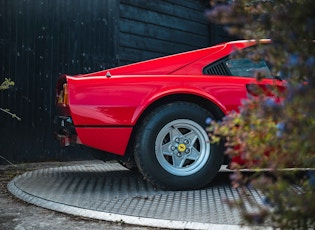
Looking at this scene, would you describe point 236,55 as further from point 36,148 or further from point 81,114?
point 36,148

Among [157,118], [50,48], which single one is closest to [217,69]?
[157,118]

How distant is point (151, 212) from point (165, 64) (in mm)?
1628

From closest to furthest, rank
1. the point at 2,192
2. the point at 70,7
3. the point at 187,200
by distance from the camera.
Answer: the point at 187,200 → the point at 2,192 → the point at 70,7

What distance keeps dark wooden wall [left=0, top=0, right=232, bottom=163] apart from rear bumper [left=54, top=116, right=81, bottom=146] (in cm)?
170

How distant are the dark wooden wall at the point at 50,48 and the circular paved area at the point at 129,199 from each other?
4.63 ft

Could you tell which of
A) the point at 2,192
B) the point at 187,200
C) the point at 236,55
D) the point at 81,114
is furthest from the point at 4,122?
the point at 236,55

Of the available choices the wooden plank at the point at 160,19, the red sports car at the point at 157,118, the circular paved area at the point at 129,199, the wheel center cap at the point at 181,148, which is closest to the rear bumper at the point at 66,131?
the red sports car at the point at 157,118

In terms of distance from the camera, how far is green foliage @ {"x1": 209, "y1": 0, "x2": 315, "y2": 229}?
127cm

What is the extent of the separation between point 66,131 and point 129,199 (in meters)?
0.99

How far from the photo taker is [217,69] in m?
4.11

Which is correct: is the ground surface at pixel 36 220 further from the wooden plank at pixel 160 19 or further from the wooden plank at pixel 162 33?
the wooden plank at pixel 160 19

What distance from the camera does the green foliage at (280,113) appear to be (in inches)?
49.9

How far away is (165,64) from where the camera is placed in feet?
13.6

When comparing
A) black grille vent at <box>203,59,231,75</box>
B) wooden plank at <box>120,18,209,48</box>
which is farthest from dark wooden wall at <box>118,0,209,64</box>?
black grille vent at <box>203,59,231,75</box>
